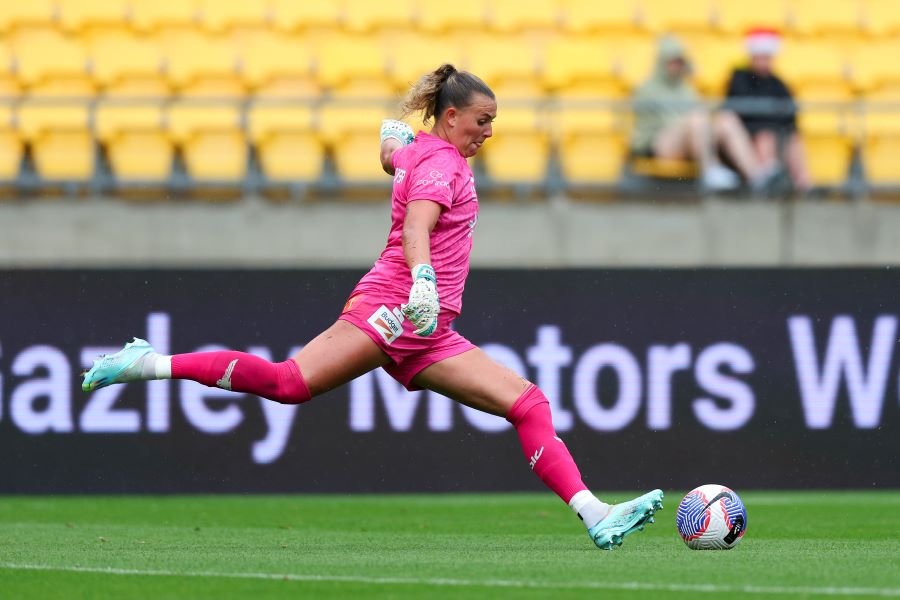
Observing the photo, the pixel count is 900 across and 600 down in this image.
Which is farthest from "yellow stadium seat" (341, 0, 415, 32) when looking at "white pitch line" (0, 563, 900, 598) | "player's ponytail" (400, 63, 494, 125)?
"white pitch line" (0, 563, 900, 598)

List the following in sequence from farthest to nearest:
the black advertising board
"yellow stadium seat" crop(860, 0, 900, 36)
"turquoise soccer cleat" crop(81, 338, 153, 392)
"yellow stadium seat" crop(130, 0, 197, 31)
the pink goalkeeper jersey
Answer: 1. "yellow stadium seat" crop(860, 0, 900, 36)
2. "yellow stadium seat" crop(130, 0, 197, 31)
3. the black advertising board
4. "turquoise soccer cleat" crop(81, 338, 153, 392)
5. the pink goalkeeper jersey

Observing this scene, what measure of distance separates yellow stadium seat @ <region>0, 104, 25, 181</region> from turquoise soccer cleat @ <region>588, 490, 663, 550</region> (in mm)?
7296

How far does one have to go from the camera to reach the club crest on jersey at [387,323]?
7.16m

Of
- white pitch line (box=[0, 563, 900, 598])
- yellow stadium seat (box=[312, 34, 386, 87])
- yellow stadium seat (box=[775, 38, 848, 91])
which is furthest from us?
yellow stadium seat (box=[775, 38, 848, 91])

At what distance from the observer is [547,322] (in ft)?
36.9

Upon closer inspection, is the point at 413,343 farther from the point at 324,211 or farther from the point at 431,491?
the point at 324,211

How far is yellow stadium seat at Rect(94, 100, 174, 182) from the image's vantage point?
41.7 feet

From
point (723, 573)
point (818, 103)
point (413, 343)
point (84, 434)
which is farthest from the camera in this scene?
point (818, 103)

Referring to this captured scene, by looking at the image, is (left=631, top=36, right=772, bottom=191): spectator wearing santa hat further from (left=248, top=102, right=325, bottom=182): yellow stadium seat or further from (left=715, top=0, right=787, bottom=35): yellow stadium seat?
(left=715, top=0, right=787, bottom=35): yellow stadium seat

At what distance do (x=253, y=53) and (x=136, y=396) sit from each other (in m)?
4.34

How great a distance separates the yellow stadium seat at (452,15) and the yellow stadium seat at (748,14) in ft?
7.25

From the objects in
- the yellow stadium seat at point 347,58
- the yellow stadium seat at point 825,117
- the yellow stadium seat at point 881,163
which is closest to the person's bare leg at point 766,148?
the yellow stadium seat at point 825,117

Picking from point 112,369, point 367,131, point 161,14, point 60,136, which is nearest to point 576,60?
point 367,131

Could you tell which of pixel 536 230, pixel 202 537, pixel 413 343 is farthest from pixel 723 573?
pixel 536 230
